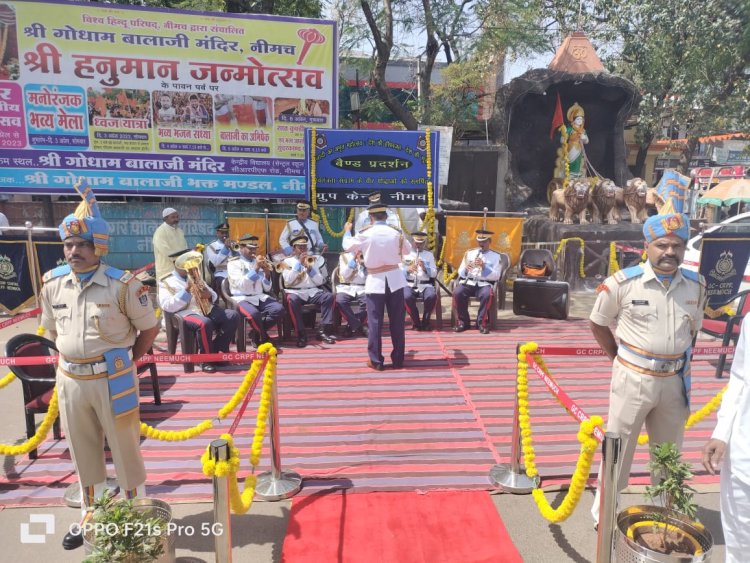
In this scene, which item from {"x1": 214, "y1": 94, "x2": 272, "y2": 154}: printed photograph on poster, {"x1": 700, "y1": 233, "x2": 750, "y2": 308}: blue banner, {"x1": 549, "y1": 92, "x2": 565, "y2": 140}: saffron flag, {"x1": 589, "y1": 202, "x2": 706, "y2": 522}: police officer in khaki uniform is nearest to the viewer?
{"x1": 589, "y1": 202, "x2": 706, "y2": 522}: police officer in khaki uniform

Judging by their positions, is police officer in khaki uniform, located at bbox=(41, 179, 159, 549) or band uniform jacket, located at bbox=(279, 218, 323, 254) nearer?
police officer in khaki uniform, located at bbox=(41, 179, 159, 549)

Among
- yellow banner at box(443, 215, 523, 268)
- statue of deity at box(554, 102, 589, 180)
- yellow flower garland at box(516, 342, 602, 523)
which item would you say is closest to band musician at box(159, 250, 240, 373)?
yellow flower garland at box(516, 342, 602, 523)

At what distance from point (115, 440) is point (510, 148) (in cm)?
1439

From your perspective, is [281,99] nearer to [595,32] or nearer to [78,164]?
[78,164]

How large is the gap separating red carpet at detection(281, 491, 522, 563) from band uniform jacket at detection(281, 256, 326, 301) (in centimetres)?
383

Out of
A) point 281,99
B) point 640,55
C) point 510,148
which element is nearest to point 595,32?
point 640,55

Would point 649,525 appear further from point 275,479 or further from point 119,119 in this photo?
point 119,119

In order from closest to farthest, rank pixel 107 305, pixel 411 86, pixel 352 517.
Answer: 1. pixel 107 305
2. pixel 352 517
3. pixel 411 86

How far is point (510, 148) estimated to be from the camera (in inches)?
620

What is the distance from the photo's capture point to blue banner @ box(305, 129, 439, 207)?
28.4 feet

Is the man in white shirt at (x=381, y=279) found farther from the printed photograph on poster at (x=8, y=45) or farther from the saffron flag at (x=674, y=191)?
the printed photograph on poster at (x=8, y=45)

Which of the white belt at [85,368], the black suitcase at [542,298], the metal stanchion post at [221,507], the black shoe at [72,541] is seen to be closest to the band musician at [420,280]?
the black suitcase at [542,298]

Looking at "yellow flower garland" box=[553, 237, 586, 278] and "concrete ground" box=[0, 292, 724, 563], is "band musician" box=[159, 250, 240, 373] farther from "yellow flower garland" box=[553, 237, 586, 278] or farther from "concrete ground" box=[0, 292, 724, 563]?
"yellow flower garland" box=[553, 237, 586, 278]

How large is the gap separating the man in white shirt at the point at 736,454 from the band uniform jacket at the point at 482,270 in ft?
17.6
